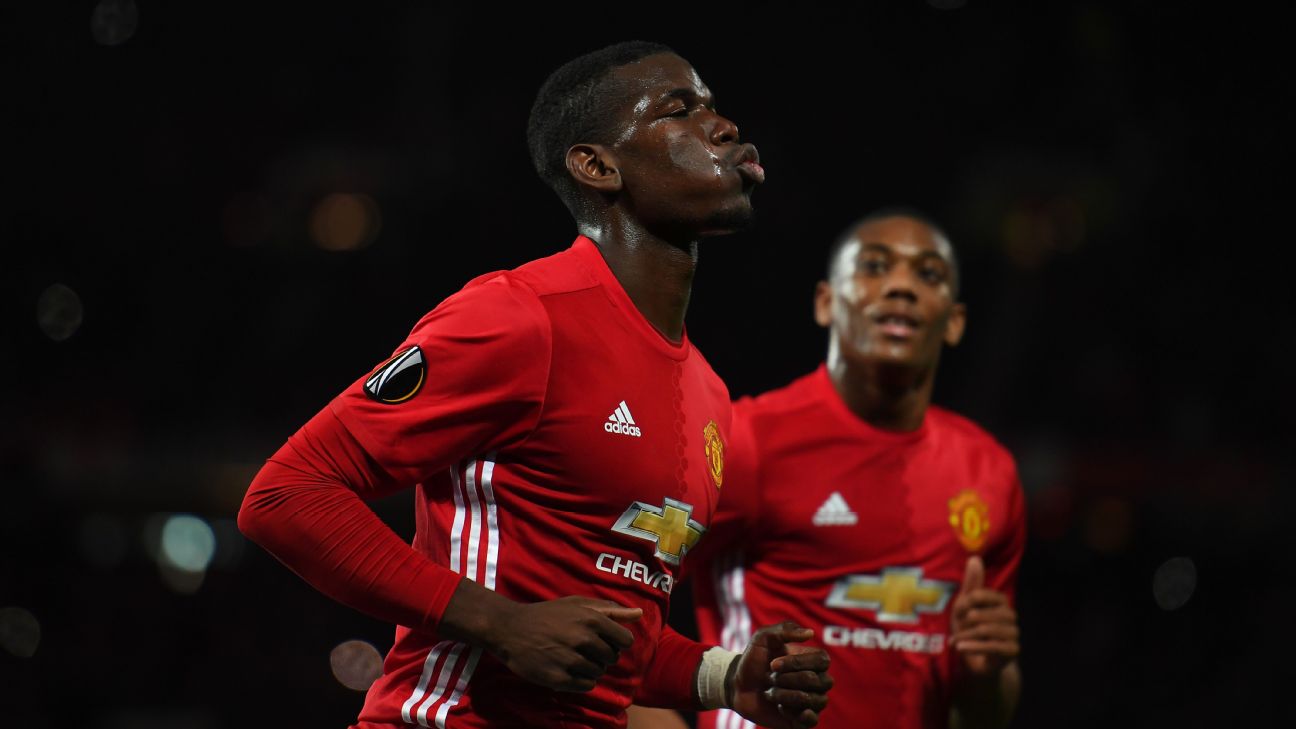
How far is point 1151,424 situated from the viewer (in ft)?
24.5

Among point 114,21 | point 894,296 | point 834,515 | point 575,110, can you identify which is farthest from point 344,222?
point 575,110

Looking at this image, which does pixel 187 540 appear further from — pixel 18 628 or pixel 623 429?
pixel 623 429

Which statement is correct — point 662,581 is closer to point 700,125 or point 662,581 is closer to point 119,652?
point 700,125

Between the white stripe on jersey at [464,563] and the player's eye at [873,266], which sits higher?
the player's eye at [873,266]

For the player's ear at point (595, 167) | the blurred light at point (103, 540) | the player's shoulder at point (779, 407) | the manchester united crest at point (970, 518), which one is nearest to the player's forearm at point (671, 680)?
the player's ear at point (595, 167)

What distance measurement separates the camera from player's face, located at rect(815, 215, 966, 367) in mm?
3496

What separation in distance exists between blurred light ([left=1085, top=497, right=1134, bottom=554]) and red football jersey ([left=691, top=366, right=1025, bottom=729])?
4.10m

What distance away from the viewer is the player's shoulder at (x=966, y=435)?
11.7 ft

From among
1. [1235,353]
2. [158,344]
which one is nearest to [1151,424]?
[1235,353]

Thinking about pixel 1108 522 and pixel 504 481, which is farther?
pixel 1108 522

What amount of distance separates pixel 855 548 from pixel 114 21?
6330 millimetres

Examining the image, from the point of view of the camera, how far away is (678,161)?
217 centimetres

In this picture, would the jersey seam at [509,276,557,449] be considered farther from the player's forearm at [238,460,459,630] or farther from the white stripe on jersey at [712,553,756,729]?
the white stripe on jersey at [712,553,756,729]

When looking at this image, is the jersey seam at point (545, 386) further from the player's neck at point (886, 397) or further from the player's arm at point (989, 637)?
the player's neck at point (886, 397)
